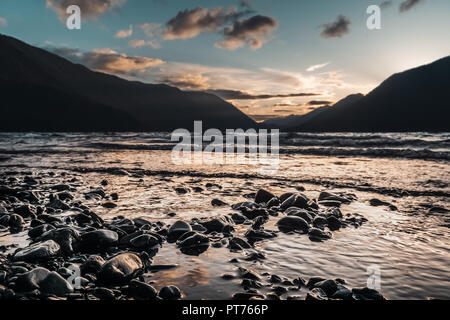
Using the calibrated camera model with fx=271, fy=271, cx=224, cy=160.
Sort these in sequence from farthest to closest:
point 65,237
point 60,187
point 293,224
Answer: point 60,187
point 293,224
point 65,237

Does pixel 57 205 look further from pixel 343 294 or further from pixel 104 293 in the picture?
pixel 343 294

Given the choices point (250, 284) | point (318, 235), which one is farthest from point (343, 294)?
point (318, 235)

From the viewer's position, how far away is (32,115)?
116312 mm

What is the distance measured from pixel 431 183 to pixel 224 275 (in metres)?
7.69

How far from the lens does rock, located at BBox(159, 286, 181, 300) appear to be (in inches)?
88.0

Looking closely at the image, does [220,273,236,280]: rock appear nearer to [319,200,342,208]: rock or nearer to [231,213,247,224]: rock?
[231,213,247,224]: rock

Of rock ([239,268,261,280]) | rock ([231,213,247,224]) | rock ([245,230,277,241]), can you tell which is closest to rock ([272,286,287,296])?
rock ([239,268,261,280])

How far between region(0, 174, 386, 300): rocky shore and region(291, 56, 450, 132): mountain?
4488 inches

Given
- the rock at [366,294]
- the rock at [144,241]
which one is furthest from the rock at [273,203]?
the rock at [366,294]

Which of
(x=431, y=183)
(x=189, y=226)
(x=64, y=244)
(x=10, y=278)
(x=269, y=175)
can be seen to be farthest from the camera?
(x=269, y=175)

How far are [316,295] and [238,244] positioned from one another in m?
1.27

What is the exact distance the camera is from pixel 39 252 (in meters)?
2.85

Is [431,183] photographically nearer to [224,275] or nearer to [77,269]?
[224,275]
